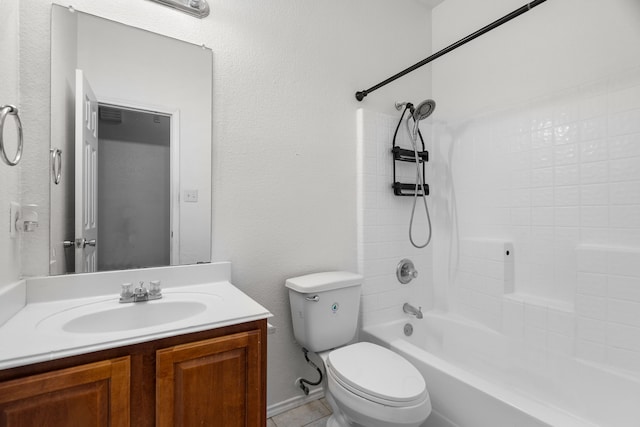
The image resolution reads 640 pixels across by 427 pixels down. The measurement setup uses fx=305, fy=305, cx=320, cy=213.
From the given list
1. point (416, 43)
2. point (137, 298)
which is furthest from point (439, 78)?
point (137, 298)

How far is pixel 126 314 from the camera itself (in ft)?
3.82

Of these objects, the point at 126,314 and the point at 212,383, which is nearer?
the point at 212,383

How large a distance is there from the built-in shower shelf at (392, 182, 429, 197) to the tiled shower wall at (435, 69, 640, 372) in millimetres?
270

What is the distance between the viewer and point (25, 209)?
1.13 metres

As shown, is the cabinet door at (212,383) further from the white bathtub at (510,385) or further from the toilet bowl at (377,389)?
the white bathtub at (510,385)

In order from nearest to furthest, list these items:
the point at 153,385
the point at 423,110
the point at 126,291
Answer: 1. the point at 153,385
2. the point at 126,291
3. the point at 423,110

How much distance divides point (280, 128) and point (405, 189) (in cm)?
100

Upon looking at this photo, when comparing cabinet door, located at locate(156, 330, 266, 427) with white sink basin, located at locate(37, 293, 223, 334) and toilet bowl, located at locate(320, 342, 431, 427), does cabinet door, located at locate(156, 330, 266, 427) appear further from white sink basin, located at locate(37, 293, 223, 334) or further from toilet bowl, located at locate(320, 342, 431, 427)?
toilet bowl, located at locate(320, 342, 431, 427)

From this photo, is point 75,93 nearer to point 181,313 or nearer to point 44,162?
point 44,162

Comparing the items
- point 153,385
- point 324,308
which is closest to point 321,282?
point 324,308

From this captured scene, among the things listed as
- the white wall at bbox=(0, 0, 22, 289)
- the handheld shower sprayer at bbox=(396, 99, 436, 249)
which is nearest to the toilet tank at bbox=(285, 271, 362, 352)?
the handheld shower sprayer at bbox=(396, 99, 436, 249)

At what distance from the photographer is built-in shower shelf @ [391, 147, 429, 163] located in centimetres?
212

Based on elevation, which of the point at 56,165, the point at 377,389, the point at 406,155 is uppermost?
the point at 406,155

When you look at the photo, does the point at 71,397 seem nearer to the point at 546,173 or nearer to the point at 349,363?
the point at 349,363
